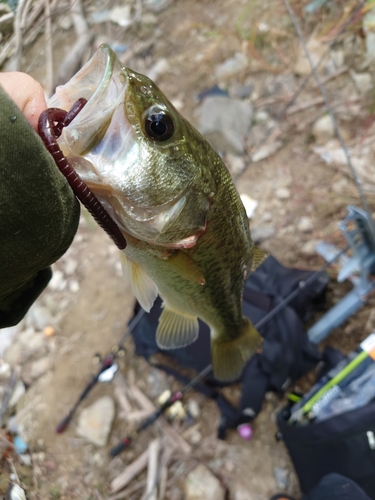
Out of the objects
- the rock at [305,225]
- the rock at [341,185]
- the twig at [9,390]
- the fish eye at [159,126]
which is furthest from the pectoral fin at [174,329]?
the rock at [341,185]

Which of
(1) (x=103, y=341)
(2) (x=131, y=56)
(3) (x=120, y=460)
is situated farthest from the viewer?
(2) (x=131, y=56)

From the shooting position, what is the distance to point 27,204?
0.86 m

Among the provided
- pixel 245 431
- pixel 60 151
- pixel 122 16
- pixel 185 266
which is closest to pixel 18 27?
pixel 60 151

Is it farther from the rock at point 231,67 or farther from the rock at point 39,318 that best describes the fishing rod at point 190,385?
the rock at point 231,67

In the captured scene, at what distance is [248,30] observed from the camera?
193 inches

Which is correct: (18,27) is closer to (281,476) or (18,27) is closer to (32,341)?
(281,476)

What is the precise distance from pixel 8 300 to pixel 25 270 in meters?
0.27

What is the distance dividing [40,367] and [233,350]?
2.04 metres

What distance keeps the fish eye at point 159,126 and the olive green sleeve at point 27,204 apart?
313 mm

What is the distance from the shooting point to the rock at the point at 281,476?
2.44 metres

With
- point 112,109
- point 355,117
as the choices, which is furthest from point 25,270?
point 355,117

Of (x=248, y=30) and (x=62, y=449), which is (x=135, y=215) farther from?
(x=248, y=30)

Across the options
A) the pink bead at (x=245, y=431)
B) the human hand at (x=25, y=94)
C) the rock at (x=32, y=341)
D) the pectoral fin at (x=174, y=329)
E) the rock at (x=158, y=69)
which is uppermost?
the human hand at (x=25, y=94)

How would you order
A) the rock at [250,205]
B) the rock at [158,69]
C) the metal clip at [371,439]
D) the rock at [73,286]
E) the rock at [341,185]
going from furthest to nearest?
the rock at [158,69] → the rock at [73,286] → the rock at [250,205] → the rock at [341,185] → the metal clip at [371,439]
